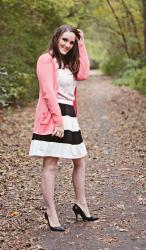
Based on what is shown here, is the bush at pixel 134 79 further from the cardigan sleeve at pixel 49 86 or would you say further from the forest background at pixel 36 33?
the cardigan sleeve at pixel 49 86

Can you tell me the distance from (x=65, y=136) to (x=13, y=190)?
2.33 metres

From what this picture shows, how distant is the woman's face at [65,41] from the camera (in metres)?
5.53

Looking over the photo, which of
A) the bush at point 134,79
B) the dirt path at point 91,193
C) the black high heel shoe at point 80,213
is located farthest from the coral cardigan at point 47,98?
the bush at point 134,79

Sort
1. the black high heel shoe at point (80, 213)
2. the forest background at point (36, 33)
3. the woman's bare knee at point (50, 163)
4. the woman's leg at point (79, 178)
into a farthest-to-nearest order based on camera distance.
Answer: the forest background at point (36, 33) → the black high heel shoe at point (80, 213) → the woman's leg at point (79, 178) → the woman's bare knee at point (50, 163)

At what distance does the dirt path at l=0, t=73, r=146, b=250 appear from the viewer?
5.39 meters

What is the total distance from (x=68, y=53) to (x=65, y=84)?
0.37m

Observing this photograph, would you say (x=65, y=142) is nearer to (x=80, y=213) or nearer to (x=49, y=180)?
(x=49, y=180)

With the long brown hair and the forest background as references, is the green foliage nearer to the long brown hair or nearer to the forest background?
the forest background

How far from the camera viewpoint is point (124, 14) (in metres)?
29.3

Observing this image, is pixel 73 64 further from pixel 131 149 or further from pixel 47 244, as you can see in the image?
pixel 131 149

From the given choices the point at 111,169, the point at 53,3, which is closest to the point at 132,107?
the point at 53,3

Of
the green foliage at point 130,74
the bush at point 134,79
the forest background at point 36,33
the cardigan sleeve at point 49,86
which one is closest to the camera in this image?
the cardigan sleeve at point 49,86

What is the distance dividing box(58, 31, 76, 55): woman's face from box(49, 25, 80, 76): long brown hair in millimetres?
32

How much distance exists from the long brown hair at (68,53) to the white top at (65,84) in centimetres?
7
